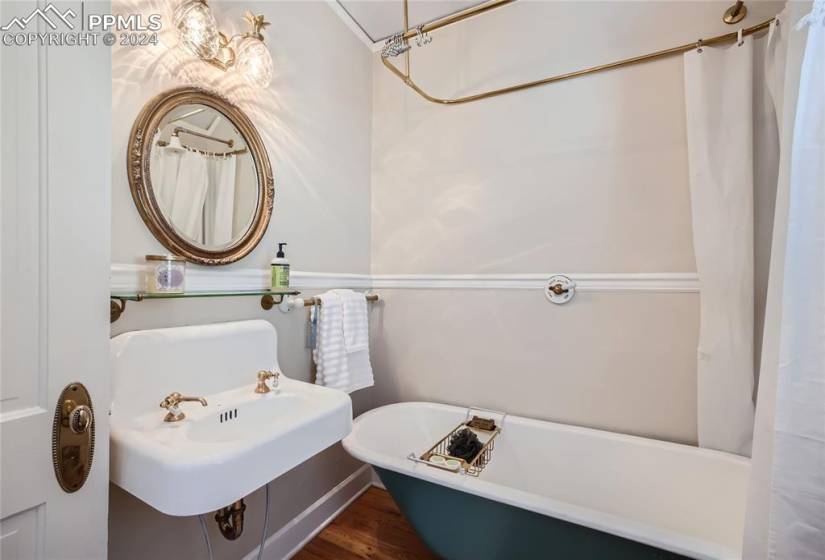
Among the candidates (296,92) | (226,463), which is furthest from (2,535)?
(296,92)

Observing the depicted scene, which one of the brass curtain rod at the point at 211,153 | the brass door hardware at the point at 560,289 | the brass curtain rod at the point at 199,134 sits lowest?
the brass door hardware at the point at 560,289

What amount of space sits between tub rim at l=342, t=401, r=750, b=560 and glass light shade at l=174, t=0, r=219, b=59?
4.35 feet

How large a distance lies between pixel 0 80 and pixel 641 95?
194 centimetres

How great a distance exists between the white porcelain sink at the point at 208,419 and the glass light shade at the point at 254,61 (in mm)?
898

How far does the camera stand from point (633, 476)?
4.71ft

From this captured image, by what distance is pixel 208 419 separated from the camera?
1039 mm

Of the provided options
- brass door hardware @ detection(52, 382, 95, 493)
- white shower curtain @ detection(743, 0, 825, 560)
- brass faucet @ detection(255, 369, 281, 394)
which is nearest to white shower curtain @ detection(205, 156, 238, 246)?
brass faucet @ detection(255, 369, 281, 394)

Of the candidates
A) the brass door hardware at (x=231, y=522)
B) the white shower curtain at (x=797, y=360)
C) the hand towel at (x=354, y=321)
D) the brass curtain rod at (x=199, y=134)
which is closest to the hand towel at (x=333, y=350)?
the hand towel at (x=354, y=321)

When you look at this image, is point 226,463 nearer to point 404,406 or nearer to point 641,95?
point 404,406

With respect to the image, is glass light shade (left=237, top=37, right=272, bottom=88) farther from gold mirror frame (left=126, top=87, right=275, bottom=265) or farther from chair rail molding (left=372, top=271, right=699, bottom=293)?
chair rail molding (left=372, top=271, right=699, bottom=293)

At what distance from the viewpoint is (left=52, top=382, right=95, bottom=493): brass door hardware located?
62cm

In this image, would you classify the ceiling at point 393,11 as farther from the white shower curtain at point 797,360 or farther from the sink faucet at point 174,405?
the sink faucet at point 174,405

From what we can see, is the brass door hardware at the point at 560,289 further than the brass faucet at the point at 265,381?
Yes

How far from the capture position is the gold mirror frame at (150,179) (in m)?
1.03
